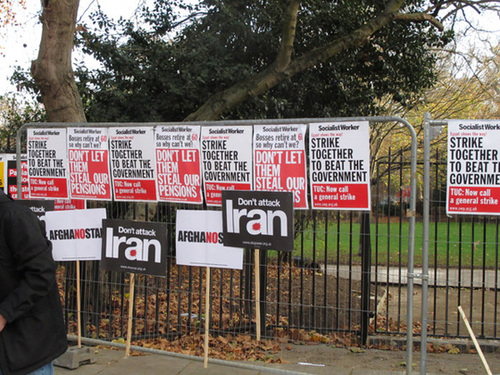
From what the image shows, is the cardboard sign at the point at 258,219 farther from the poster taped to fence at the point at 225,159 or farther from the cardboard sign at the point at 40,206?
the cardboard sign at the point at 40,206

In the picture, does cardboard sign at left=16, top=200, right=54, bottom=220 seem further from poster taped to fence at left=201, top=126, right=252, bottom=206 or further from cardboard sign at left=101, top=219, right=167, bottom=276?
poster taped to fence at left=201, top=126, right=252, bottom=206

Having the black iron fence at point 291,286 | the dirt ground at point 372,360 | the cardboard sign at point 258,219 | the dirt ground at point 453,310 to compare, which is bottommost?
the dirt ground at point 453,310

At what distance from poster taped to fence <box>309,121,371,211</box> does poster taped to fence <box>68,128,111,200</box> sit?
228 cm

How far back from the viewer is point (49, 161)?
5.94m

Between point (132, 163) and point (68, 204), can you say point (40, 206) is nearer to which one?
point (68, 204)

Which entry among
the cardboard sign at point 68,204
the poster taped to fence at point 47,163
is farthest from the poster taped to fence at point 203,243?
the poster taped to fence at point 47,163

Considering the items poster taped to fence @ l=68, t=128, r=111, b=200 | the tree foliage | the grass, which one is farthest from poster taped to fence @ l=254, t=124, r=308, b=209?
the tree foliage

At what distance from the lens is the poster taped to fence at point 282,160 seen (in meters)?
4.85

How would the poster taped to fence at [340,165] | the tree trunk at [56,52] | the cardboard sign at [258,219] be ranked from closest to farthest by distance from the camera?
the poster taped to fence at [340,165], the cardboard sign at [258,219], the tree trunk at [56,52]

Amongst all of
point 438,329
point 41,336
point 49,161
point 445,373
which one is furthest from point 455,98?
point 41,336

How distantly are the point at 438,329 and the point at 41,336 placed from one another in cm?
718

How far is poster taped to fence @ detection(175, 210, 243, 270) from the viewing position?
5.07 metres

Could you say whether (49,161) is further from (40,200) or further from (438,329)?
(438,329)

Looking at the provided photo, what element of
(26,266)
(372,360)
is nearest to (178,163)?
(26,266)
